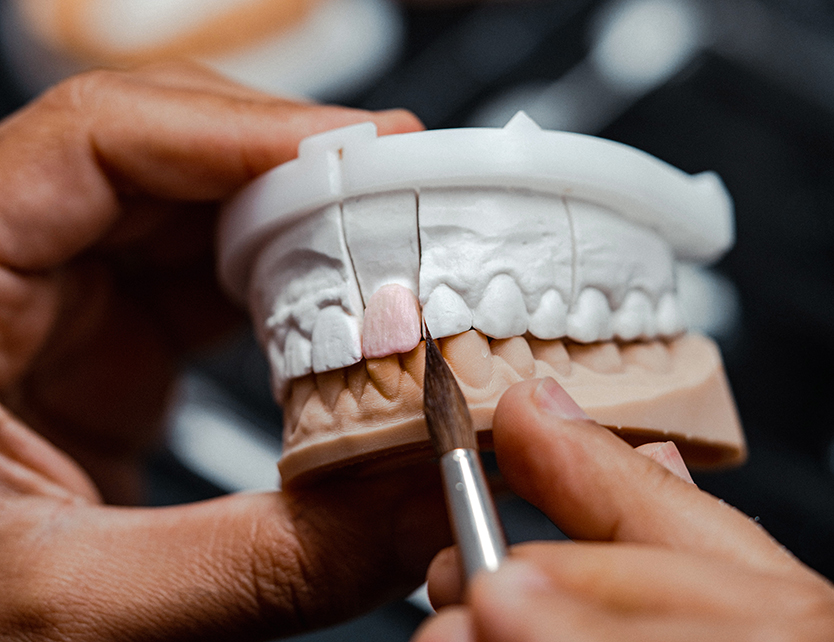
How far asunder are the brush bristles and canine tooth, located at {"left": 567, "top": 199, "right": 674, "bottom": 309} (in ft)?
0.58

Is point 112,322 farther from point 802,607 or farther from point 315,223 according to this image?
point 802,607

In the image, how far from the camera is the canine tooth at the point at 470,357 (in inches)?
20.0

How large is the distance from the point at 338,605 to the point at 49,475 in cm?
36

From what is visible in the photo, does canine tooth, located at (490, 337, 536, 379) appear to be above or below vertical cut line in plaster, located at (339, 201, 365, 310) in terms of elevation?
below

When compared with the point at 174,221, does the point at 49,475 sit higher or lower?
lower

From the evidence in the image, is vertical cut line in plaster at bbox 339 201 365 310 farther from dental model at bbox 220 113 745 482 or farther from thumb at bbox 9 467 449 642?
thumb at bbox 9 467 449 642

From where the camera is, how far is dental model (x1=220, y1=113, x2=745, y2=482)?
1.69ft

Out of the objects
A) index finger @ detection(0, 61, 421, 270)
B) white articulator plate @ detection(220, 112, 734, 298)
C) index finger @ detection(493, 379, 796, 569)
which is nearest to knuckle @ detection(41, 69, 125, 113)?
index finger @ detection(0, 61, 421, 270)

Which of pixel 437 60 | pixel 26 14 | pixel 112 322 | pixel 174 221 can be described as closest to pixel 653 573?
pixel 174 221

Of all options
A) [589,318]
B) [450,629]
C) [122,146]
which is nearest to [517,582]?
[450,629]

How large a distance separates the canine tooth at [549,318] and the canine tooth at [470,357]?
1.8 inches

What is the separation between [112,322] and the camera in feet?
3.51

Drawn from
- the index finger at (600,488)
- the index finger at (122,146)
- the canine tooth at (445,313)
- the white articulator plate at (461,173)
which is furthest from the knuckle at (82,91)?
the index finger at (600,488)

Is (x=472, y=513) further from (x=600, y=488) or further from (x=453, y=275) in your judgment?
(x=453, y=275)
